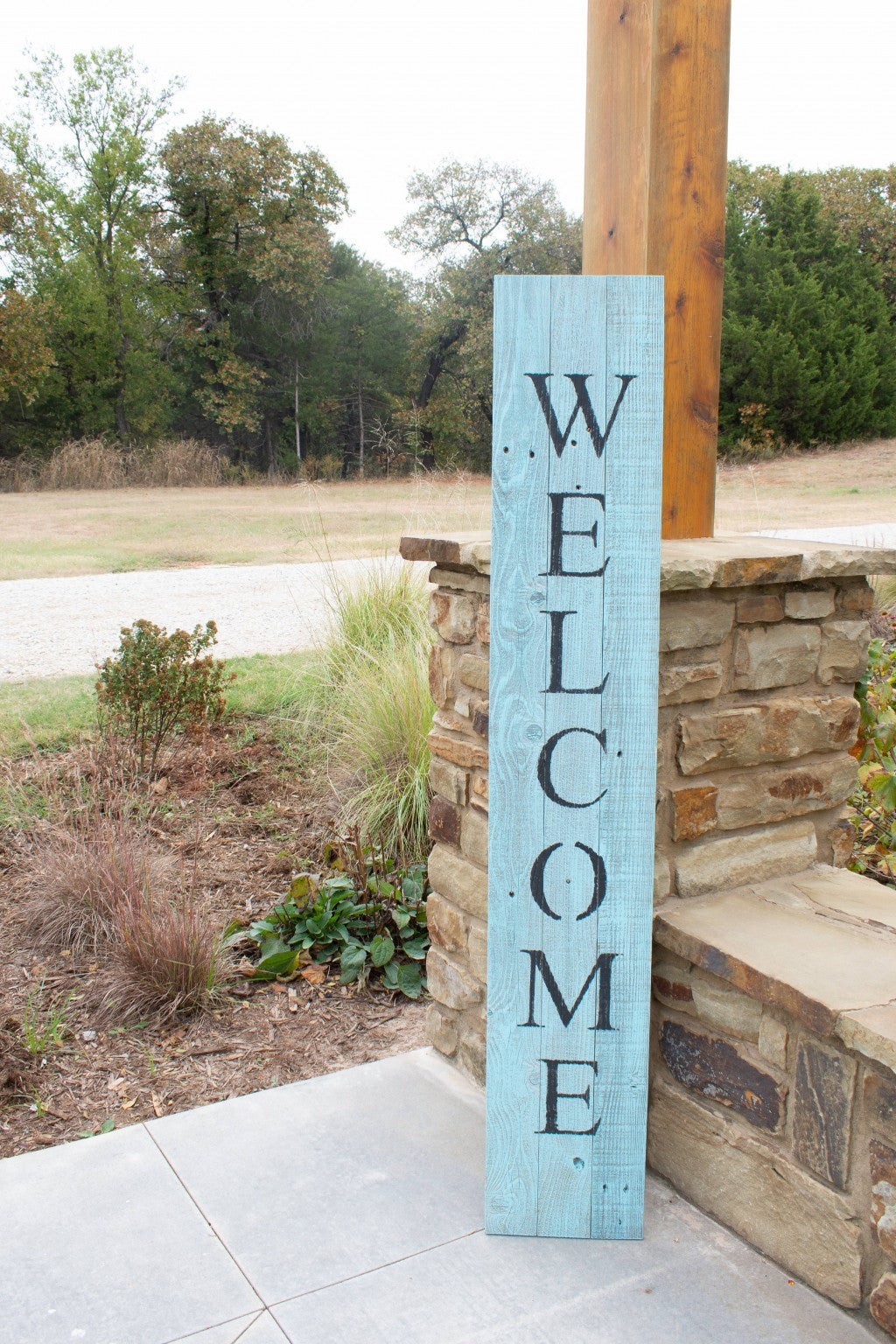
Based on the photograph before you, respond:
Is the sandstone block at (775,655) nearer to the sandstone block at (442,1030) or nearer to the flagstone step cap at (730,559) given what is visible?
the flagstone step cap at (730,559)

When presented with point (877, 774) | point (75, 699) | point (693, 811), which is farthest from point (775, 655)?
point (75, 699)

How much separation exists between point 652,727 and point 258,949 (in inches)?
66.3

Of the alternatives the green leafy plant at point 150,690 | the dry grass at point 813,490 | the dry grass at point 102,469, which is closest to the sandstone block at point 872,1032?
the green leafy plant at point 150,690

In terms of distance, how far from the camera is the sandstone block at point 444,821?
2.05 m

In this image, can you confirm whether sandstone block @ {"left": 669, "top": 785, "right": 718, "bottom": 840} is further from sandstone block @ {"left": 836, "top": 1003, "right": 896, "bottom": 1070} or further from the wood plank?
sandstone block @ {"left": 836, "top": 1003, "right": 896, "bottom": 1070}

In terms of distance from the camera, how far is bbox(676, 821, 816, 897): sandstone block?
1.82m

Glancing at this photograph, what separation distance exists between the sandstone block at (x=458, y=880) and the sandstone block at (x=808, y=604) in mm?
751

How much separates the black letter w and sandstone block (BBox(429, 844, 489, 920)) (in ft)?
2.79

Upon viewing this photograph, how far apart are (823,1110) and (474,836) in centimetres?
78

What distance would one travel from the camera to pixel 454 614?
1992 millimetres

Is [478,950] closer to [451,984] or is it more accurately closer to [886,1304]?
[451,984]

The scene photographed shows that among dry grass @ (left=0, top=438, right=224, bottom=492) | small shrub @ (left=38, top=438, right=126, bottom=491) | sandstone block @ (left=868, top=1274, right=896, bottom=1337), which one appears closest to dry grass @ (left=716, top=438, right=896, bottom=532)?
sandstone block @ (left=868, top=1274, right=896, bottom=1337)

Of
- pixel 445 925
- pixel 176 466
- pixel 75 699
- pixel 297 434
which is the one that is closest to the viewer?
pixel 445 925

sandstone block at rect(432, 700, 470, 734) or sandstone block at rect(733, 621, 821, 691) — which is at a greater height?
sandstone block at rect(733, 621, 821, 691)
